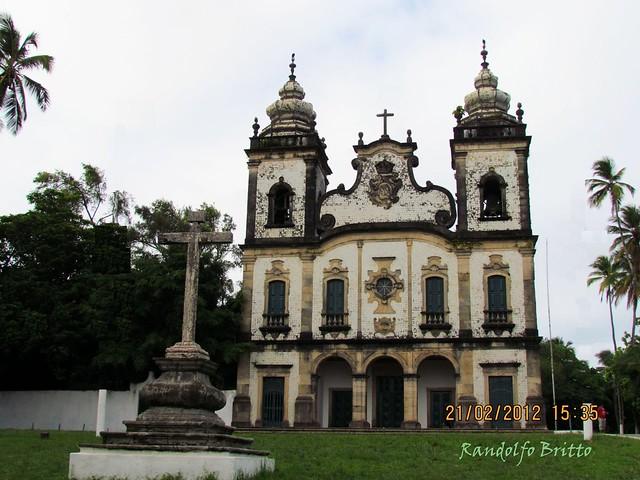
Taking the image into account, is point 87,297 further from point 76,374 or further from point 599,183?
point 599,183

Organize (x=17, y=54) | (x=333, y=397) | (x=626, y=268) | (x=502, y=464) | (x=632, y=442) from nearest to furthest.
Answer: (x=502, y=464)
(x=632, y=442)
(x=17, y=54)
(x=333, y=397)
(x=626, y=268)

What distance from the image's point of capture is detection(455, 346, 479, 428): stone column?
2462cm

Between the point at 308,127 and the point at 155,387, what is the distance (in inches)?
779

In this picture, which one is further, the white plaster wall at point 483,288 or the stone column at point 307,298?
the stone column at point 307,298

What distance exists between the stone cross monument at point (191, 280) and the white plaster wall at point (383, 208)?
1492 centimetres

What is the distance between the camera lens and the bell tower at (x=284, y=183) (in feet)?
91.2

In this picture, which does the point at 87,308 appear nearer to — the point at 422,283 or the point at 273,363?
the point at 273,363

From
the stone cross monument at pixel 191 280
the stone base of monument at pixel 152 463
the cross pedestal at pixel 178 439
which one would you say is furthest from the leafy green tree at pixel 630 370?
the stone base of monument at pixel 152 463

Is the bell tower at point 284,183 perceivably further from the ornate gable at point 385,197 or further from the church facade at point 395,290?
the ornate gable at point 385,197

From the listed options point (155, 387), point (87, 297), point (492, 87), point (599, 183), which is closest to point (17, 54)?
point (87, 297)

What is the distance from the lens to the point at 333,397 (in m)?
26.8

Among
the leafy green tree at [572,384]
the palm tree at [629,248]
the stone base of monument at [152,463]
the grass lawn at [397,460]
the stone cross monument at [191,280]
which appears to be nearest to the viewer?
the stone base of monument at [152,463]

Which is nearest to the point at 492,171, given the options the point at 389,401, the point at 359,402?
the point at 389,401

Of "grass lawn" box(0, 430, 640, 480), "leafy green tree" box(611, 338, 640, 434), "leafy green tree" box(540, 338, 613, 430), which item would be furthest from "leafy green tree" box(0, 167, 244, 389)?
"leafy green tree" box(540, 338, 613, 430)
